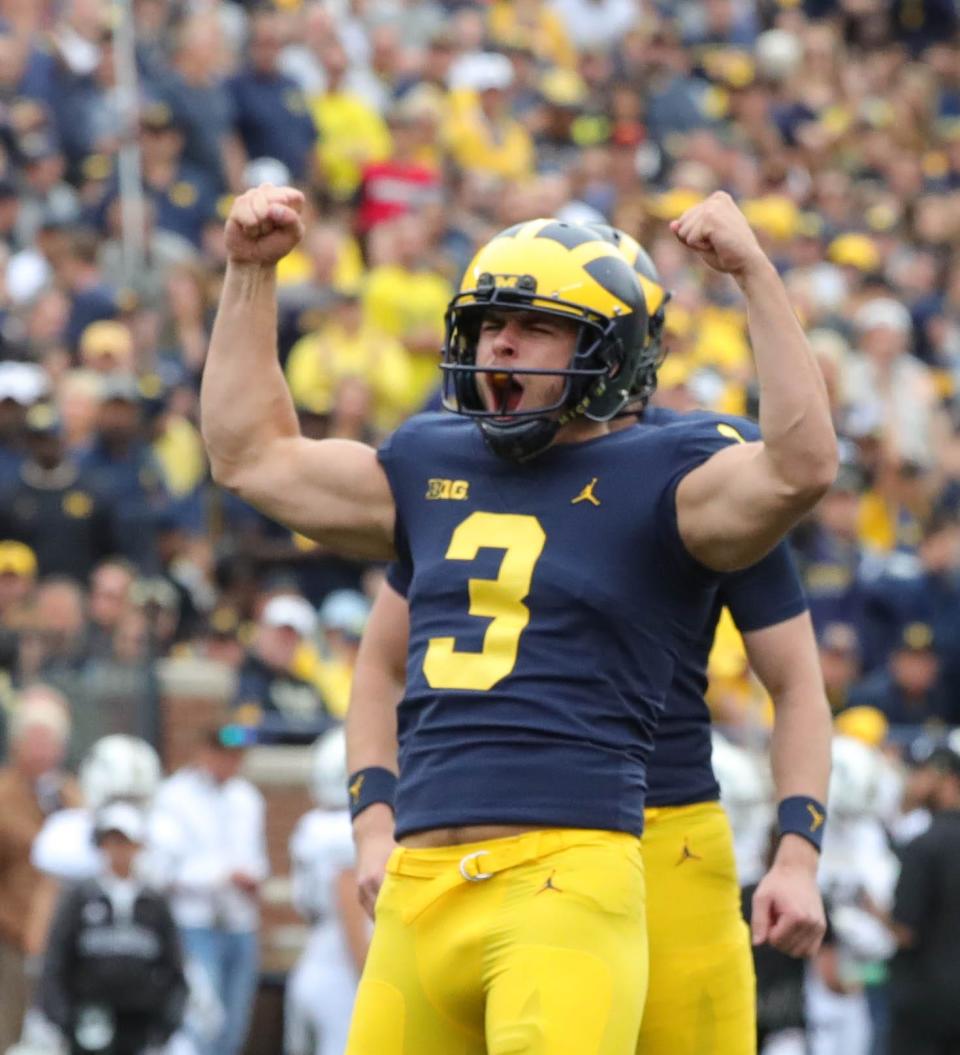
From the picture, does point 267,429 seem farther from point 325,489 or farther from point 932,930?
point 932,930

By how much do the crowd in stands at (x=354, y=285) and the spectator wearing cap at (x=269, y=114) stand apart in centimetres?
2

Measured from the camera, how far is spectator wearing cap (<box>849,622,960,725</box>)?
13.1m

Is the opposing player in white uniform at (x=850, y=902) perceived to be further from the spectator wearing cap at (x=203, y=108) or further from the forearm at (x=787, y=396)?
the forearm at (x=787, y=396)

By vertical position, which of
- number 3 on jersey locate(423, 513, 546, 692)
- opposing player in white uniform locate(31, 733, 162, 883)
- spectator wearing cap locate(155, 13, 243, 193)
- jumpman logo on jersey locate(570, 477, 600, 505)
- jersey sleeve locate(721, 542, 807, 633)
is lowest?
opposing player in white uniform locate(31, 733, 162, 883)

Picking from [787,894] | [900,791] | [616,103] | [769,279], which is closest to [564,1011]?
[787,894]

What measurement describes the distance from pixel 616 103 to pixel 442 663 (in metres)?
13.8

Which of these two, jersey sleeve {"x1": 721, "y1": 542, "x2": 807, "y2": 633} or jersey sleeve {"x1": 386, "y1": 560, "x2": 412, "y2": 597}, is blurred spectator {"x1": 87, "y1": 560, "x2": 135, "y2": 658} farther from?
jersey sleeve {"x1": 721, "y1": 542, "x2": 807, "y2": 633}

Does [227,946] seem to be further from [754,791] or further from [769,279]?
[769,279]

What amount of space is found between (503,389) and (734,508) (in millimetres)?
537

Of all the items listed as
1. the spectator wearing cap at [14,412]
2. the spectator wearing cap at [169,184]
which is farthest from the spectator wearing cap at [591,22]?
the spectator wearing cap at [14,412]

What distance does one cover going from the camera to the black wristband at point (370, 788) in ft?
17.1

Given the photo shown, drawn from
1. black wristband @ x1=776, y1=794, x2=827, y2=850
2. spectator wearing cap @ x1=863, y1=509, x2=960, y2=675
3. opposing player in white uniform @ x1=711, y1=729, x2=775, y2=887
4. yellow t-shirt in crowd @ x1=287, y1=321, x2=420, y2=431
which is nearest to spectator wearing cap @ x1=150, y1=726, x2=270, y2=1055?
opposing player in white uniform @ x1=711, y1=729, x2=775, y2=887

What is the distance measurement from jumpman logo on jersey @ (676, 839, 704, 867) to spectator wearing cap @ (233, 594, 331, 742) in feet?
22.1

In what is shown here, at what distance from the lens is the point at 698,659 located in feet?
17.0
